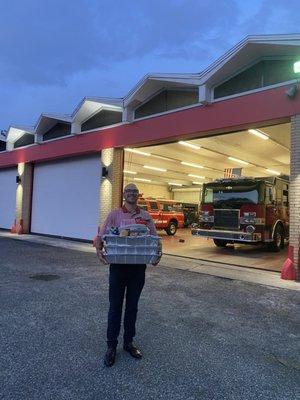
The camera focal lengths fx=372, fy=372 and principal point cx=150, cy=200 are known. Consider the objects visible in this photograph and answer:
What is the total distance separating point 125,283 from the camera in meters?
4.00

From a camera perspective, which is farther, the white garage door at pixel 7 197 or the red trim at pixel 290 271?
the white garage door at pixel 7 197

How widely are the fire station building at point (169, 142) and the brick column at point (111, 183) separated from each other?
0.04 m

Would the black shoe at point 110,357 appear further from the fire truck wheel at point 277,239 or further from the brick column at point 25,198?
the brick column at point 25,198

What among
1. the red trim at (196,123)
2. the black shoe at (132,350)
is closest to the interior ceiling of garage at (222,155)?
the red trim at (196,123)

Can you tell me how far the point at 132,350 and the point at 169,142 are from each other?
9.45 meters

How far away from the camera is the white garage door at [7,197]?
69.0 feet

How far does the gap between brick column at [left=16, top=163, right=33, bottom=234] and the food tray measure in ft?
54.4

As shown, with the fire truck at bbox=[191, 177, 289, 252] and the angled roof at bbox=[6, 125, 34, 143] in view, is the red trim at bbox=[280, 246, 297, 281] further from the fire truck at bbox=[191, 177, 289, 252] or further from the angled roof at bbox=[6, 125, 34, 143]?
the angled roof at bbox=[6, 125, 34, 143]

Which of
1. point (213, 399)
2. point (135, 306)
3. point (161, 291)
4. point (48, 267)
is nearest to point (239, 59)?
point (161, 291)

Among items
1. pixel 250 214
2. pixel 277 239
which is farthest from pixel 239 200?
pixel 277 239

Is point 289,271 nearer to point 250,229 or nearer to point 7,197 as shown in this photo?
point 250,229

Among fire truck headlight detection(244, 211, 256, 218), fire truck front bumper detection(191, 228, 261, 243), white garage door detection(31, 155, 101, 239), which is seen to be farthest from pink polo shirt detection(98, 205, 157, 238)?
white garage door detection(31, 155, 101, 239)

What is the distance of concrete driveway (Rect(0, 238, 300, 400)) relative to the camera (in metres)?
3.41

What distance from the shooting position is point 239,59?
1017cm
